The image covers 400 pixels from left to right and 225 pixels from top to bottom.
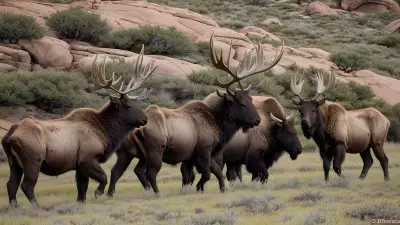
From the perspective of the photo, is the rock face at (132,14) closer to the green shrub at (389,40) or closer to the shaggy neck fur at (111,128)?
the shaggy neck fur at (111,128)

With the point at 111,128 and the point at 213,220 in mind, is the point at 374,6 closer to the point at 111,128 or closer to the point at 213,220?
the point at 111,128

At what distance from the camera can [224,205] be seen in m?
9.73

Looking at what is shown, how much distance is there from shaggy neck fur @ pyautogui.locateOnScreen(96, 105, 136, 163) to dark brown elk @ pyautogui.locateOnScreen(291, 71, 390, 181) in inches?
179

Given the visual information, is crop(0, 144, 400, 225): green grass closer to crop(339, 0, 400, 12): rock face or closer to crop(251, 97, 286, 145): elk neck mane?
crop(251, 97, 286, 145): elk neck mane

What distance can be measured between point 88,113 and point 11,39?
17.9 metres

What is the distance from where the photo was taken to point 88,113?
450 inches

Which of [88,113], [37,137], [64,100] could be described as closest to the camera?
[37,137]

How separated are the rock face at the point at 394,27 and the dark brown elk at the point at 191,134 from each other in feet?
175

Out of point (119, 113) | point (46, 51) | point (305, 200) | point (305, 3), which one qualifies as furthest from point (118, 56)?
point (305, 3)

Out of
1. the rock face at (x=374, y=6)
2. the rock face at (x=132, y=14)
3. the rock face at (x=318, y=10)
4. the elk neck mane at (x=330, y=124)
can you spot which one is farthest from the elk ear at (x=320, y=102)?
the rock face at (x=374, y=6)

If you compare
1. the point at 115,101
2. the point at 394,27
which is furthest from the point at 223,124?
the point at 394,27

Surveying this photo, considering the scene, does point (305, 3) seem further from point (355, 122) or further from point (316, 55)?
point (355, 122)

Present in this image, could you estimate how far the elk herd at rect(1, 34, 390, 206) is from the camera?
10.2 m

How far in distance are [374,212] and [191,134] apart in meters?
4.93
